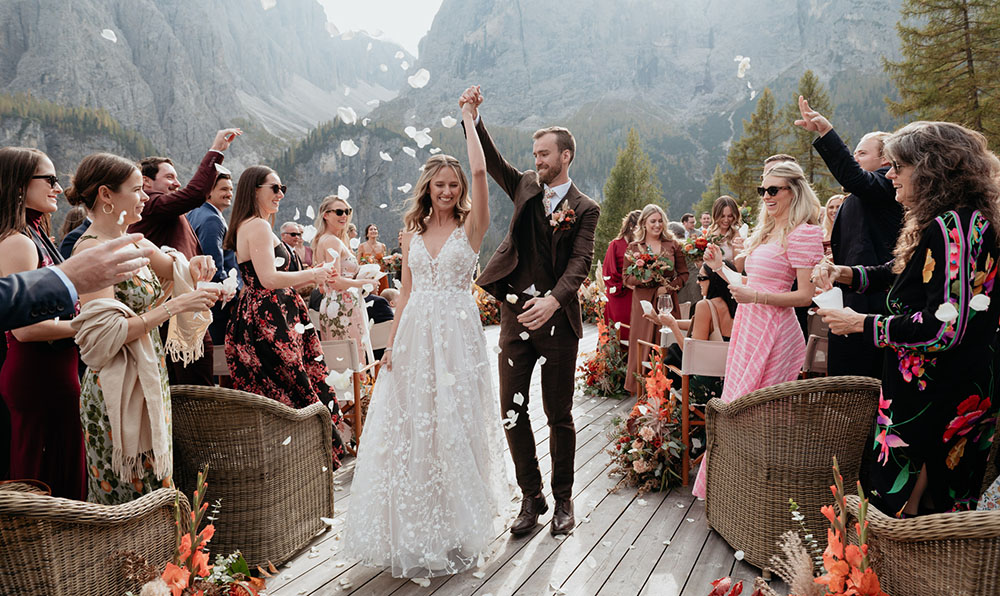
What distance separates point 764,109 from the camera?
35219 mm

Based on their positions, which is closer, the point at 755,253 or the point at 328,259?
the point at 755,253

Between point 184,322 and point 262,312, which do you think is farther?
point 262,312

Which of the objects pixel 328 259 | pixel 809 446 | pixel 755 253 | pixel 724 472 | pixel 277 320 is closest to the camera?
pixel 809 446

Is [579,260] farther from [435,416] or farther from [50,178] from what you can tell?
[50,178]

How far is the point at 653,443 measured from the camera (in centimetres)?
429

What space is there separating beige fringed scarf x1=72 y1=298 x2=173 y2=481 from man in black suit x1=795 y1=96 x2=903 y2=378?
3.31 m

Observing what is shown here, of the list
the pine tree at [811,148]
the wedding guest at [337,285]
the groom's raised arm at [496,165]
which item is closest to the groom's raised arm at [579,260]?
the groom's raised arm at [496,165]

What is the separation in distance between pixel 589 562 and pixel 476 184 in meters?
2.09

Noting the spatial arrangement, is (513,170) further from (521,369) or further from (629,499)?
(629,499)

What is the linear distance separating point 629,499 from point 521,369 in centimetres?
135

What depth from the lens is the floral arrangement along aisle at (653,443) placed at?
4.21 m

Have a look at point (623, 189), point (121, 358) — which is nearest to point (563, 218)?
point (121, 358)

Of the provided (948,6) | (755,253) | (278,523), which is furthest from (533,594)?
(948,6)

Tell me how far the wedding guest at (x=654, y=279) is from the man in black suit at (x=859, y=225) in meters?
3.06
